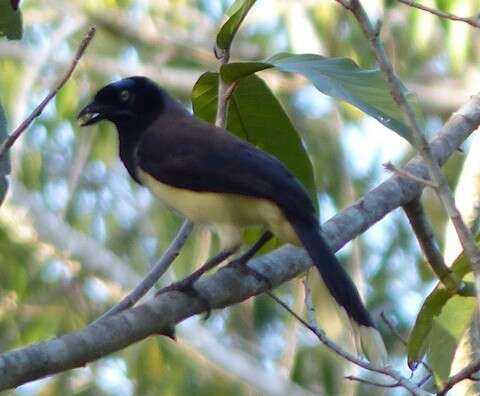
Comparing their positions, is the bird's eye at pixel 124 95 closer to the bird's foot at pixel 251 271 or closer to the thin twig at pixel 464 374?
the bird's foot at pixel 251 271

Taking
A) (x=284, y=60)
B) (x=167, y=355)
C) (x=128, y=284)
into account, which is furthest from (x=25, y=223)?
(x=284, y=60)

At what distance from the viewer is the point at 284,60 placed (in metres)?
4.03

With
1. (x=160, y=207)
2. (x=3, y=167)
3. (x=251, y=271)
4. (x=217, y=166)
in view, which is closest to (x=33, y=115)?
(x=3, y=167)

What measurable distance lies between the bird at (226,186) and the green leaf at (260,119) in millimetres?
103

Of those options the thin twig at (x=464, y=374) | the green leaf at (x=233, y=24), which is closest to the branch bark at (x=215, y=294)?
the green leaf at (x=233, y=24)

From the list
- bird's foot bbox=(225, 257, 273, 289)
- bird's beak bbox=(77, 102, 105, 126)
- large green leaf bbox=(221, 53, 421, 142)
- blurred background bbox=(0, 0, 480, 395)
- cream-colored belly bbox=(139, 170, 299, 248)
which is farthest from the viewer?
blurred background bbox=(0, 0, 480, 395)

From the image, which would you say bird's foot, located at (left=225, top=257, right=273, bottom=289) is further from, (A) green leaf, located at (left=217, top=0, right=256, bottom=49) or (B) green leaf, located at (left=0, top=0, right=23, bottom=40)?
(B) green leaf, located at (left=0, top=0, right=23, bottom=40)

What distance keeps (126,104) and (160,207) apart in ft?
23.2

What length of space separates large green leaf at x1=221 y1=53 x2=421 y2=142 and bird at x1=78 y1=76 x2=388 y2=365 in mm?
347

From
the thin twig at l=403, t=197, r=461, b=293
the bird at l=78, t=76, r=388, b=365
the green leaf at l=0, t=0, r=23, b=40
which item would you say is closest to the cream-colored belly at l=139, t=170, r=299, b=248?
the bird at l=78, t=76, r=388, b=365

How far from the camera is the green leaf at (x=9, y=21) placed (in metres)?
3.84

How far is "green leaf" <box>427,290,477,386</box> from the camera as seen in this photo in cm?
362

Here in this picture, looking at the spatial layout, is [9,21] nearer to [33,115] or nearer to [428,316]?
[33,115]

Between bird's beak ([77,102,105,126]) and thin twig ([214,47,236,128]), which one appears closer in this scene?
thin twig ([214,47,236,128])
